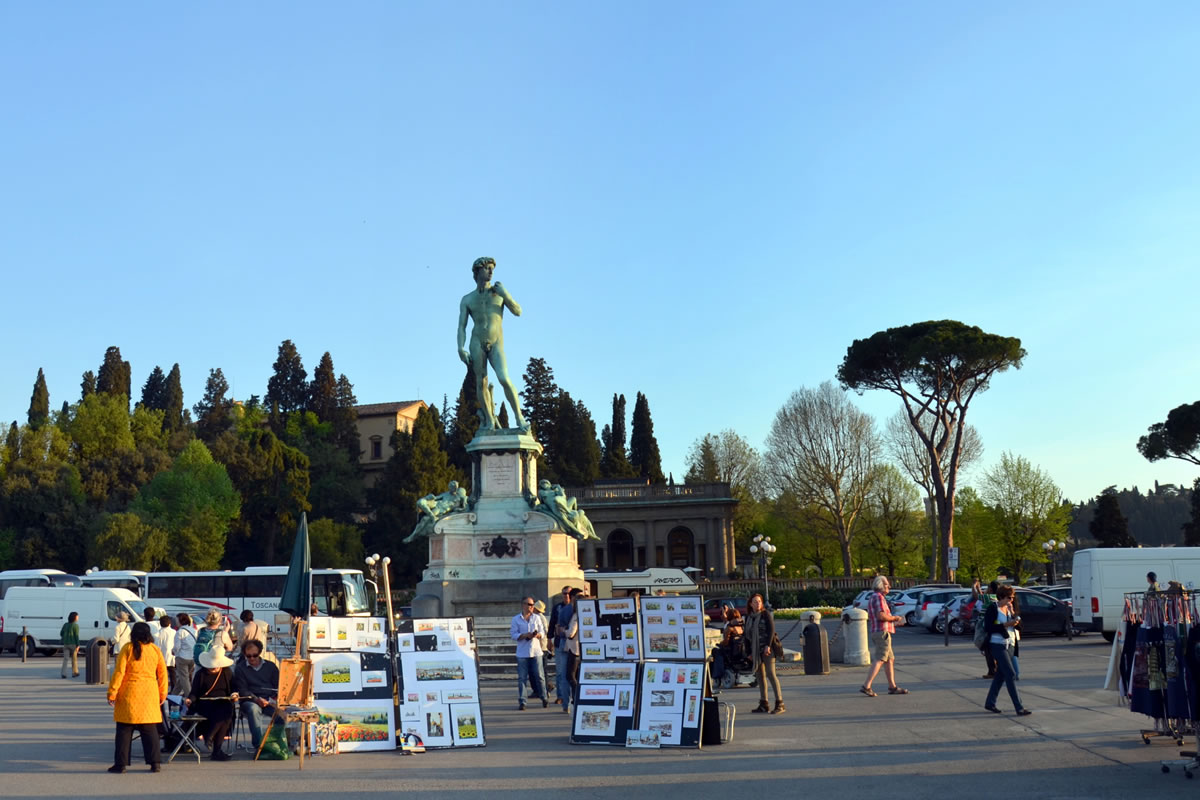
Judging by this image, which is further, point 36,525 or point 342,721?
point 36,525

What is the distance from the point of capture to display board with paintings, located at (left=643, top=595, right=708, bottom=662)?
1215 centimetres

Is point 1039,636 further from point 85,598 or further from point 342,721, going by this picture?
point 85,598

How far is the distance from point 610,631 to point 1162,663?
564 cm

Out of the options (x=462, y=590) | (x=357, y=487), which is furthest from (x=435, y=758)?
(x=357, y=487)

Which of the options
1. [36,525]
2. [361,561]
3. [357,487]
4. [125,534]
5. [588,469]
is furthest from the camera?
[588,469]

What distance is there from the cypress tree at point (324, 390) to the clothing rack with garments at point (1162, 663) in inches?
3651

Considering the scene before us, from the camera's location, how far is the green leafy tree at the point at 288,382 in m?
106

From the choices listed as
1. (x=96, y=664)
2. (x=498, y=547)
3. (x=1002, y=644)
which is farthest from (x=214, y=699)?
(x=96, y=664)

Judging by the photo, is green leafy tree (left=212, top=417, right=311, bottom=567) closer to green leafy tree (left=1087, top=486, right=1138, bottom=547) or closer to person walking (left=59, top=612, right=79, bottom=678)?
person walking (left=59, top=612, right=79, bottom=678)

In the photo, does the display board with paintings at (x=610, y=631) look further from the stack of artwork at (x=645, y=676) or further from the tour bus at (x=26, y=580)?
the tour bus at (x=26, y=580)

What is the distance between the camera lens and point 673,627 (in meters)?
12.3

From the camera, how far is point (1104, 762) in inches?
394

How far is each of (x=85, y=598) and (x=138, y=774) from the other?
31.7 meters

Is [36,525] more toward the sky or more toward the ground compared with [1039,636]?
more toward the sky
